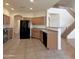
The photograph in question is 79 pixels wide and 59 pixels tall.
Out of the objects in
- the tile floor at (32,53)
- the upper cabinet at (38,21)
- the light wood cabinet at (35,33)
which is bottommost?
the tile floor at (32,53)

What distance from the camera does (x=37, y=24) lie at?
14.9 metres

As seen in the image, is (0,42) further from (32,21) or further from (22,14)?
(22,14)

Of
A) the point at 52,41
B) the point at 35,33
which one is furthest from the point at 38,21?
the point at 52,41

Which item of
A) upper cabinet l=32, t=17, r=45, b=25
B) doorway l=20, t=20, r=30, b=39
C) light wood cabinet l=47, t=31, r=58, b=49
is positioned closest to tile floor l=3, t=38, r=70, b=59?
light wood cabinet l=47, t=31, r=58, b=49

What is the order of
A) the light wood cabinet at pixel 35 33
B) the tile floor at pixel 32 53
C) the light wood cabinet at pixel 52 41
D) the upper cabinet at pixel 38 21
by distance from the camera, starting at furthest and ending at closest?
the light wood cabinet at pixel 35 33 < the upper cabinet at pixel 38 21 < the light wood cabinet at pixel 52 41 < the tile floor at pixel 32 53

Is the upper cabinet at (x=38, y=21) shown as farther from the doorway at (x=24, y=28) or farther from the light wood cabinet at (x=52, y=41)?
the light wood cabinet at (x=52, y=41)

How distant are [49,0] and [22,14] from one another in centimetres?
870

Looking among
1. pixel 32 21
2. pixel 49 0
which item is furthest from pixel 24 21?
pixel 49 0

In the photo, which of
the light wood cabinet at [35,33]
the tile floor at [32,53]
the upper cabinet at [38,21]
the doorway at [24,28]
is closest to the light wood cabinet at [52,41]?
the tile floor at [32,53]

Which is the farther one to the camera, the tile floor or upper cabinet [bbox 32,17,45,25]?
upper cabinet [bbox 32,17,45,25]

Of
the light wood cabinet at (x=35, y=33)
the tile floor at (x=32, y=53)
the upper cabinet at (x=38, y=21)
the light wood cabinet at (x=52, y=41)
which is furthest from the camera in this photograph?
the light wood cabinet at (x=35, y=33)

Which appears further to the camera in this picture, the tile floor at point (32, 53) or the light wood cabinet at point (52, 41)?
the light wood cabinet at point (52, 41)

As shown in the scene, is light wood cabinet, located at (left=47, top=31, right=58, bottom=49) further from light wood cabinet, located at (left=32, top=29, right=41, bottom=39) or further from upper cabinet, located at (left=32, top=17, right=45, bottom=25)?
light wood cabinet, located at (left=32, top=29, right=41, bottom=39)
